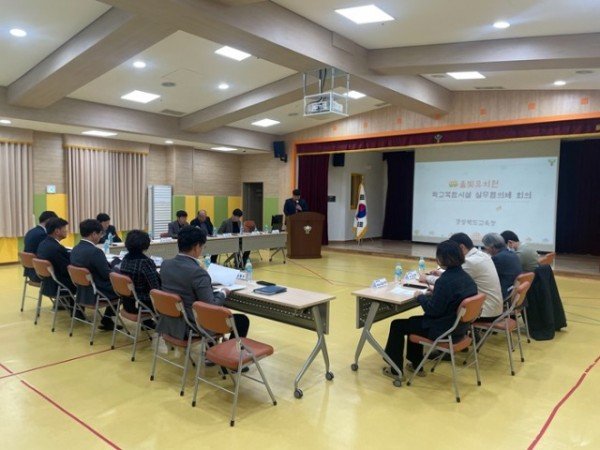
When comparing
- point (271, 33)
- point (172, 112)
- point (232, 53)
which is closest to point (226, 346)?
point (271, 33)

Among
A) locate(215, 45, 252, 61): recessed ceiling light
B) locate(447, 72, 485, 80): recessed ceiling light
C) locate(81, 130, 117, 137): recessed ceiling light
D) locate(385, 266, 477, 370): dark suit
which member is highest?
locate(447, 72, 485, 80): recessed ceiling light

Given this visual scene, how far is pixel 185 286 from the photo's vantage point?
3.08 metres

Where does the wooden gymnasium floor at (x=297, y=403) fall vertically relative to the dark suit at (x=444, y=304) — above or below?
below

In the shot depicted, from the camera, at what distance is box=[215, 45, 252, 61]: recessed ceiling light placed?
620cm

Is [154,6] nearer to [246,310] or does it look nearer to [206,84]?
[246,310]

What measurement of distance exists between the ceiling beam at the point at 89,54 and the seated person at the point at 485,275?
385cm

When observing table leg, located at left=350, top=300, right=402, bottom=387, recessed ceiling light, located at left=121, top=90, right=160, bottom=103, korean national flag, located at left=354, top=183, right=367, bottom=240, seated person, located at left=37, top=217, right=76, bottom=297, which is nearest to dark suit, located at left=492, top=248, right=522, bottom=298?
table leg, located at left=350, top=300, right=402, bottom=387

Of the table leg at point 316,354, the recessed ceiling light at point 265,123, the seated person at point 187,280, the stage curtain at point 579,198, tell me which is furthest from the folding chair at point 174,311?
the stage curtain at point 579,198

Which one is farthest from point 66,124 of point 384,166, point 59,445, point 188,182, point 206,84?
point 384,166

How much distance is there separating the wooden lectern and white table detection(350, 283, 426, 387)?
599 cm

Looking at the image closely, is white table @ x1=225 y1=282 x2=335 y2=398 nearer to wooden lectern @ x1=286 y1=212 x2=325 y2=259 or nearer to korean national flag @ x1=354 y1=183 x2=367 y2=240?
wooden lectern @ x1=286 y1=212 x2=325 y2=259

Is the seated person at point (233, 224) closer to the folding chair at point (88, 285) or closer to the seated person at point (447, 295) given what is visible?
the folding chair at point (88, 285)

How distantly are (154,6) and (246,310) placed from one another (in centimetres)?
299

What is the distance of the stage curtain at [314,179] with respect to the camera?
12.1 metres
